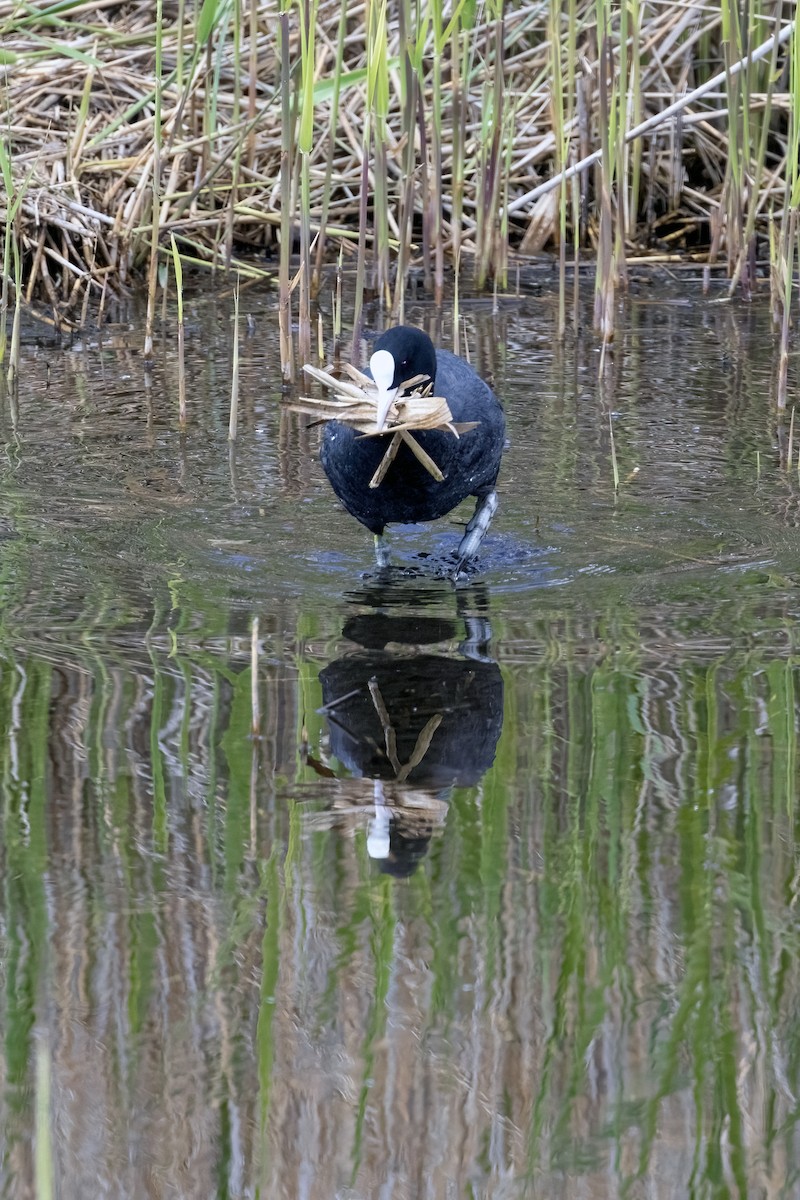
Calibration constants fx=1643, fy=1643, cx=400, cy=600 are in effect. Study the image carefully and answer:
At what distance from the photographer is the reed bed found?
641cm

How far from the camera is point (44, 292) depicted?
6883 millimetres

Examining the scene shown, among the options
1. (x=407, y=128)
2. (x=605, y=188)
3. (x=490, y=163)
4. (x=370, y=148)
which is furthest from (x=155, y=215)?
(x=370, y=148)

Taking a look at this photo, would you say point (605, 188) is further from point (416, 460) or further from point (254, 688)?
point (254, 688)

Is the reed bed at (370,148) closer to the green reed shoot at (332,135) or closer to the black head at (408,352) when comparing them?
the green reed shoot at (332,135)

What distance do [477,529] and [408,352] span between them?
566 mm

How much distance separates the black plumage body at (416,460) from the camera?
3564 mm

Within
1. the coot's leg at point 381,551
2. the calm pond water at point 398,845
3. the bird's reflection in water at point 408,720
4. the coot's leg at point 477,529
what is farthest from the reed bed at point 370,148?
the bird's reflection in water at point 408,720

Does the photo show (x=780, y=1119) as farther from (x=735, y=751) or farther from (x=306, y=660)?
(x=306, y=660)

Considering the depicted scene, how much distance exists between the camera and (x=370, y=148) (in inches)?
284

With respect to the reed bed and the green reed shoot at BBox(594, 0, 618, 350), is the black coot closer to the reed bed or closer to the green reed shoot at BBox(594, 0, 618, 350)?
the green reed shoot at BBox(594, 0, 618, 350)

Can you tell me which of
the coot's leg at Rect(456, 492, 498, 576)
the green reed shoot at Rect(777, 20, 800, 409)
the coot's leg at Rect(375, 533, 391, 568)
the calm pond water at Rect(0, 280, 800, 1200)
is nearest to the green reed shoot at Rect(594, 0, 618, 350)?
the green reed shoot at Rect(777, 20, 800, 409)

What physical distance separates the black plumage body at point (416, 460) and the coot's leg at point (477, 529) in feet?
0.23

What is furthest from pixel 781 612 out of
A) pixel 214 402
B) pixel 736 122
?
pixel 736 122

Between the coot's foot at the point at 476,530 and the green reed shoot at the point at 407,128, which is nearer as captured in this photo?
the coot's foot at the point at 476,530
